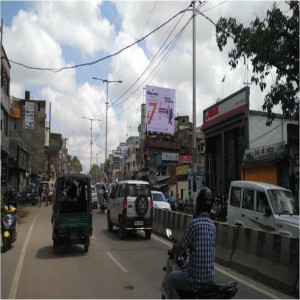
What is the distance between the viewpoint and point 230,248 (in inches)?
391

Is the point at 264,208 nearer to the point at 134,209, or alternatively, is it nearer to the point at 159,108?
the point at 134,209

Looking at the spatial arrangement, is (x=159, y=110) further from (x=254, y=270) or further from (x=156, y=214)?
(x=254, y=270)

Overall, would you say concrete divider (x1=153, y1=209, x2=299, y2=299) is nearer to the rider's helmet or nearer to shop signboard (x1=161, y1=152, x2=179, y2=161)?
the rider's helmet

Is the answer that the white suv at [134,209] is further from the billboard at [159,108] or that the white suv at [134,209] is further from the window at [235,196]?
the billboard at [159,108]

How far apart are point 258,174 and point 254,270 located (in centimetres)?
1657

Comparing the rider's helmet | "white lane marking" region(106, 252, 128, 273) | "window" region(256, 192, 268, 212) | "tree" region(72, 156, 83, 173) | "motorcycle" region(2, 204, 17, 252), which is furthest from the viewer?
"tree" region(72, 156, 83, 173)

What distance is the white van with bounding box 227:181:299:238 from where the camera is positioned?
34.1 feet

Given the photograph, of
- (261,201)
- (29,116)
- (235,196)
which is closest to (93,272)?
(261,201)

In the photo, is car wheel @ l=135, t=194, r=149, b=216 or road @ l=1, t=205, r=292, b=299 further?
car wheel @ l=135, t=194, r=149, b=216

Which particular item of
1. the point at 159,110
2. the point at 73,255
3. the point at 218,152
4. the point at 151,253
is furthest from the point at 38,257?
the point at 159,110

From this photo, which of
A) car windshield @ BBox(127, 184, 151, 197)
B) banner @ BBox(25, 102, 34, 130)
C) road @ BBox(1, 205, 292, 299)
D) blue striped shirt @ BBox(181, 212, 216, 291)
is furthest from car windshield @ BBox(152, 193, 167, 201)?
banner @ BBox(25, 102, 34, 130)

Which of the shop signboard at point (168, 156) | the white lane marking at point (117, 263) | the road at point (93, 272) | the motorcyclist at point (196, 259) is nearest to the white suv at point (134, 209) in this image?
the road at point (93, 272)

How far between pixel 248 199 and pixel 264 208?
3.61ft

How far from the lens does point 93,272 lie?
29.1 feet
